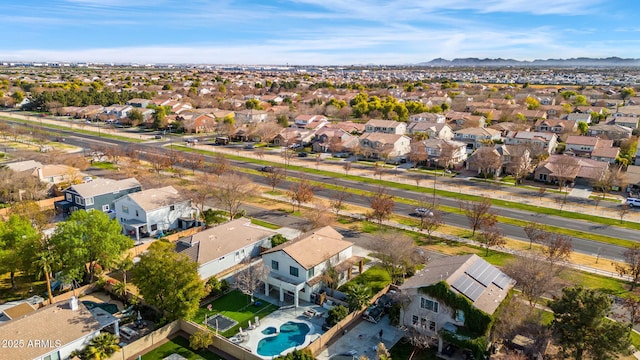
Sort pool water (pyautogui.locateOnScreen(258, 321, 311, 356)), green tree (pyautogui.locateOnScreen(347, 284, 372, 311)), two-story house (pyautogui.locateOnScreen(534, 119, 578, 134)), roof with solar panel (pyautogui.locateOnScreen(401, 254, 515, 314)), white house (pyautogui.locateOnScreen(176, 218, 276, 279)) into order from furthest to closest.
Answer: two-story house (pyautogui.locateOnScreen(534, 119, 578, 134)) → white house (pyautogui.locateOnScreen(176, 218, 276, 279)) → green tree (pyautogui.locateOnScreen(347, 284, 372, 311)) → pool water (pyautogui.locateOnScreen(258, 321, 311, 356)) → roof with solar panel (pyautogui.locateOnScreen(401, 254, 515, 314))

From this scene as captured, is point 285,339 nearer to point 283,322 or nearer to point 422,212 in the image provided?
point 283,322

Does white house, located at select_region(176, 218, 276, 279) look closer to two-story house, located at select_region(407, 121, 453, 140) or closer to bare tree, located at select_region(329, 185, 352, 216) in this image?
bare tree, located at select_region(329, 185, 352, 216)

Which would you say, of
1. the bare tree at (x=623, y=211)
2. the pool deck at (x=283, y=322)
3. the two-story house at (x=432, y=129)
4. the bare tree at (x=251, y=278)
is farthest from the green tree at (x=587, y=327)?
the two-story house at (x=432, y=129)

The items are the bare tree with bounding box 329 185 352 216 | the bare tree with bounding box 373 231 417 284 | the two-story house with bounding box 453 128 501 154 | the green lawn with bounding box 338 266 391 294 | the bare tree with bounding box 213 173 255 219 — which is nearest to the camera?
the bare tree with bounding box 373 231 417 284

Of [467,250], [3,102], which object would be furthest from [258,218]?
[3,102]

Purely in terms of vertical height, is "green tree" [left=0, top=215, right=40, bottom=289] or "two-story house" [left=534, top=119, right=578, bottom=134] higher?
"two-story house" [left=534, top=119, right=578, bottom=134]

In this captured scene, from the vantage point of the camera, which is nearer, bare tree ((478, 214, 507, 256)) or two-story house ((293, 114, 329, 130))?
bare tree ((478, 214, 507, 256))

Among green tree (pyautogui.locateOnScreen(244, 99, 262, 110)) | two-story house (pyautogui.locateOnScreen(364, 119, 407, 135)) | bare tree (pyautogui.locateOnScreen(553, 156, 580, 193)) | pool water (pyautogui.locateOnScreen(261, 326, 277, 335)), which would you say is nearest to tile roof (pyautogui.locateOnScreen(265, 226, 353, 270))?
pool water (pyautogui.locateOnScreen(261, 326, 277, 335))
